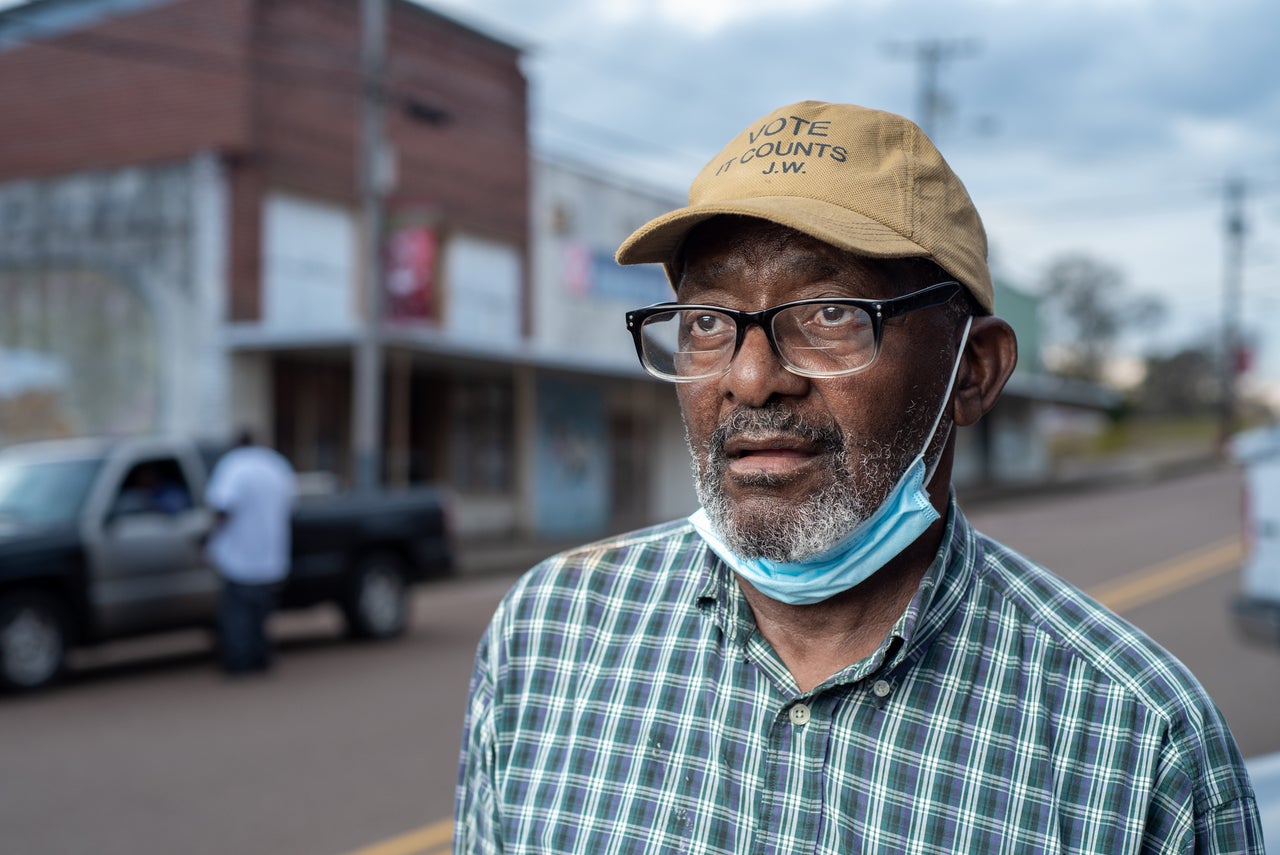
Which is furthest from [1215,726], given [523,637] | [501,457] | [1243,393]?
[1243,393]

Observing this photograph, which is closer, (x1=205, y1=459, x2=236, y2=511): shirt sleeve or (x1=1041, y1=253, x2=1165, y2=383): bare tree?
(x1=205, y1=459, x2=236, y2=511): shirt sleeve

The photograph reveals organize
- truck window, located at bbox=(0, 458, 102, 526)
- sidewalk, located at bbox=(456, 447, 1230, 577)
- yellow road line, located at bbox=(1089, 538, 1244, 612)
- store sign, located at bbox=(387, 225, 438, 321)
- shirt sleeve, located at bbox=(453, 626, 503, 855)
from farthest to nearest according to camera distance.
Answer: store sign, located at bbox=(387, 225, 438, 321)
sidewalk, located at bbox=(456, 447, 1230, 577)
yellow road line, located at bbox=(1089, 538, 1244, 612)
truck window, located at bbox=(0, 458, 102, 526)
shirt sleeve, located at bbox=(453, 626, 503, 855)

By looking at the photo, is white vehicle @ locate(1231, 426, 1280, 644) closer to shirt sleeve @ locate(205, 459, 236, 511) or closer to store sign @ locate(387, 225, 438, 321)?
shirt sleeve @ locate(205, 459, 236, 511)

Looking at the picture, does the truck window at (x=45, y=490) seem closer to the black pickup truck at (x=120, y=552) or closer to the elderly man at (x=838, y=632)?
the black pickup truck at (x=120, y=552)

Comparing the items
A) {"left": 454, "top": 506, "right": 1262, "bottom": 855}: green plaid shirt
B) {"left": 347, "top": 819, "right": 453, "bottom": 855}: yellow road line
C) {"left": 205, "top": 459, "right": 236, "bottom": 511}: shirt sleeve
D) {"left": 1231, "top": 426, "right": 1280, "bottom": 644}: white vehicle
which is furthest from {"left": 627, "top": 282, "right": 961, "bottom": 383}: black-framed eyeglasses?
{"left": 205, "top": 459, "right": 236, "bottom": 511}: shirt sleeve

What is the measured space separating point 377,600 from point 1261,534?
24.0 ft

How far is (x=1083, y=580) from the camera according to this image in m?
13.7

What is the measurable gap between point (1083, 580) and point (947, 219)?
42.5 feet

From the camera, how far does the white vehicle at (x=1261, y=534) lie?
7719 millimetres

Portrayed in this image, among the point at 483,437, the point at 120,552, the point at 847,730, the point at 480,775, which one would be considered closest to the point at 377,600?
the point at 120,552

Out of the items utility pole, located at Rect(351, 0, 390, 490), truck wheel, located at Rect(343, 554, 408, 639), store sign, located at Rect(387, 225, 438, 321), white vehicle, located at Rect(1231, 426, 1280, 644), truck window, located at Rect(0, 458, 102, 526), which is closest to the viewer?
white vehicle, located at Rect(1231, 426, 1280, 644)

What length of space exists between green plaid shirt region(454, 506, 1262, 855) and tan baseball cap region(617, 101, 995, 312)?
0.45 metres

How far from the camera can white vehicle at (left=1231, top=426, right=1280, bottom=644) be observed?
7.72 meters

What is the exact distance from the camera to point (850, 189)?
1762mm
